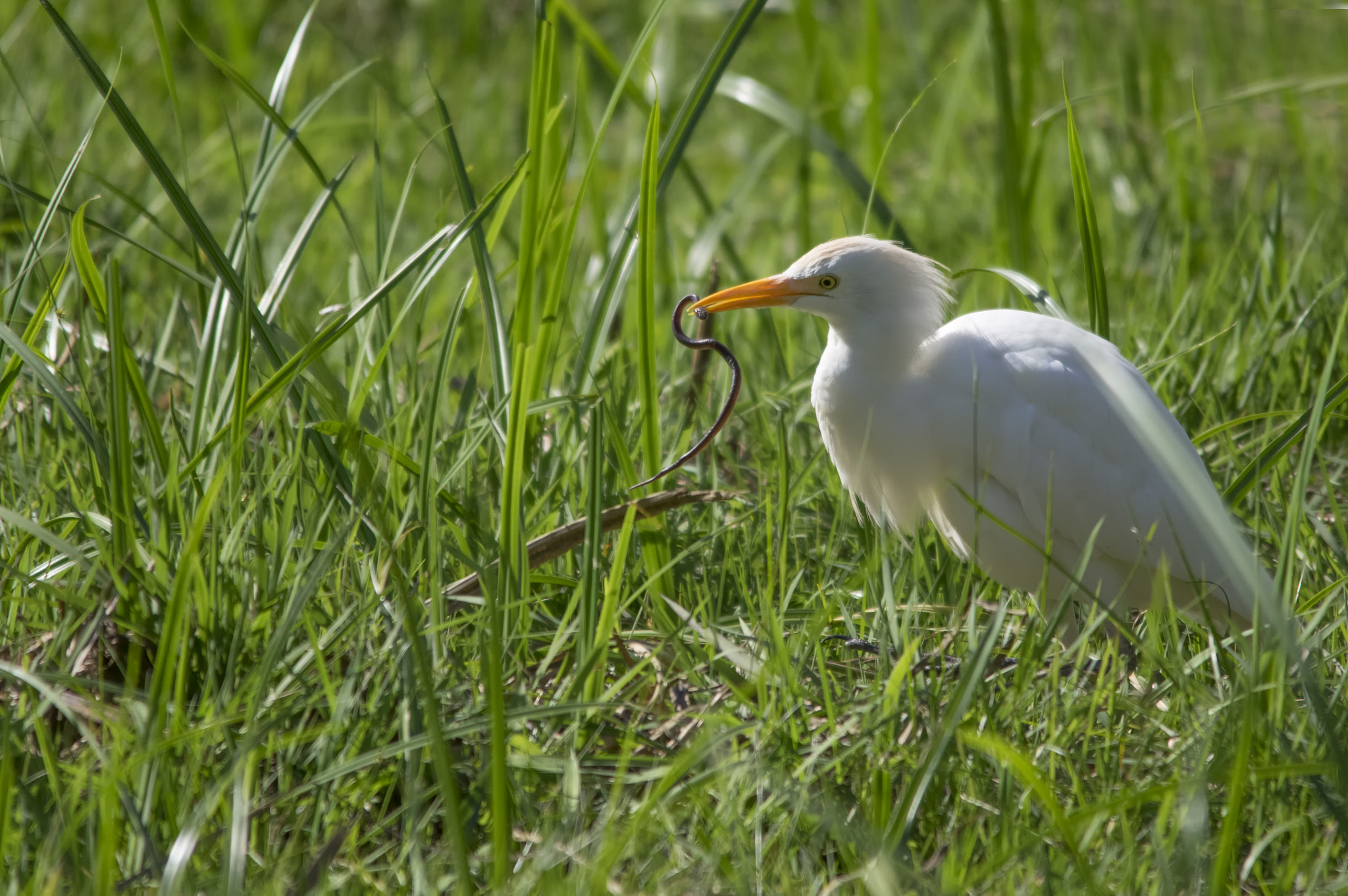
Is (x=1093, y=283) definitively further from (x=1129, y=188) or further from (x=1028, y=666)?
(x=1129, y=188)

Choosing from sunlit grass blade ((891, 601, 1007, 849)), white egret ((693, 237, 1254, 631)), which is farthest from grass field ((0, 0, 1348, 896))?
white egret ((693, 237, 1254, 631))

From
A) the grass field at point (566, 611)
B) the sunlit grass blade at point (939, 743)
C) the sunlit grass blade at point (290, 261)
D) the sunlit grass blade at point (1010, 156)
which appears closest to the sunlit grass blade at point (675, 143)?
the grass field at point (566, 611)

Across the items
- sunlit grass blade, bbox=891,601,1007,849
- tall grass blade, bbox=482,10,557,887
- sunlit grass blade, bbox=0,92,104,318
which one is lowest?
sunlit grass blade, bbox=891,601,1007,849

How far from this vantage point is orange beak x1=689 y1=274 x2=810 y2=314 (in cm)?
249

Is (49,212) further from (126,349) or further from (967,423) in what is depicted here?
(967,423)

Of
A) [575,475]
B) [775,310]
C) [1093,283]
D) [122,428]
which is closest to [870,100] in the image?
[775,310]

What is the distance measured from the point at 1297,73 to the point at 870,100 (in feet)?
10.6

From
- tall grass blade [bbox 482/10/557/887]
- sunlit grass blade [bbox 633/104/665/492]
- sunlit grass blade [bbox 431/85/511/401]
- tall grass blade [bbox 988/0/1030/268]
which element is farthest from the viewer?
tall grass blade [bbox 988/0/1030/268]

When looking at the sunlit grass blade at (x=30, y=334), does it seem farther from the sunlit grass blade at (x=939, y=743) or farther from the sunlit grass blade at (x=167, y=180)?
the sunlit grass blade at (x=939, y=743)

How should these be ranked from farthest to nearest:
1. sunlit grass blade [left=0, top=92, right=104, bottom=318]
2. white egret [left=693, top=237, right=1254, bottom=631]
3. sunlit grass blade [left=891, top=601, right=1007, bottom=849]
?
1. white egret [left=693, top=237, right=1254, bottom=631]
2. sunlit grass blade [left=0, top=92, right=104, bottom=318]
3. sunlit grass blade [left=891, top=601, right=1007, bottom=849]

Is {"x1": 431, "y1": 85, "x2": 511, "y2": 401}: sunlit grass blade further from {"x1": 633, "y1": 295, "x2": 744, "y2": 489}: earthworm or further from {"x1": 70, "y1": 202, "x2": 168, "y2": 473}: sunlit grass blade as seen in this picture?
{"x1": 70, "y1": 202, "x2": 168, "y2": 473}: sunlit grass blade

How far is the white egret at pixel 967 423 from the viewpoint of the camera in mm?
2447

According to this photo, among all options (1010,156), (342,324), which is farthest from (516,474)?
(1010,156)

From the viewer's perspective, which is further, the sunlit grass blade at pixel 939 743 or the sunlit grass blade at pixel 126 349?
the sunlit grass blade at pixel 126 349
